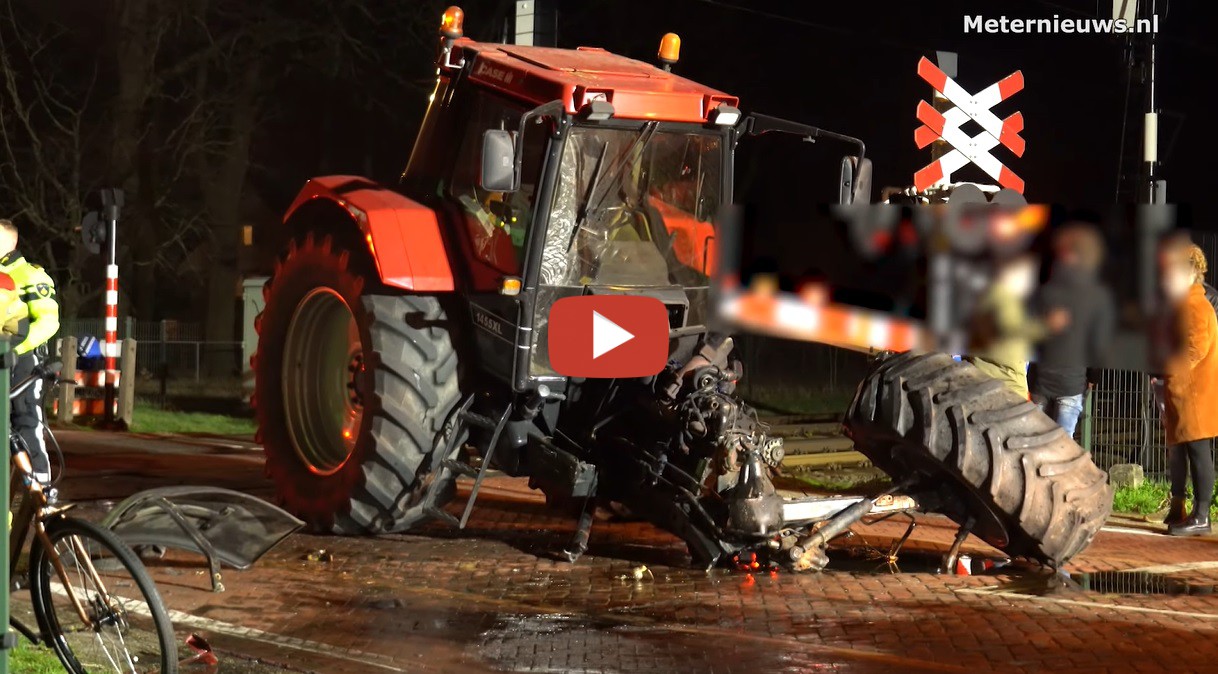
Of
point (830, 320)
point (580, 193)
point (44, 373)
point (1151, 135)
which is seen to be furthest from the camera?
point (1151, 135)

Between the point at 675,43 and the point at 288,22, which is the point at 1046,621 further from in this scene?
the point at 288,22

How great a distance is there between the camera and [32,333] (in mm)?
8367

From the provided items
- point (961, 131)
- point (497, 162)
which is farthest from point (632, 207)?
point (961, 131)

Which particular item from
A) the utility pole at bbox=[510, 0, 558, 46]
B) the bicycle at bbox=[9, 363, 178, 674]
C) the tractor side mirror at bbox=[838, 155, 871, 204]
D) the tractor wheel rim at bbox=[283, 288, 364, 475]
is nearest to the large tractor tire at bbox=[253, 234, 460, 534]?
the tractor wheel rim at bbox=[283, 288, 364, 475]

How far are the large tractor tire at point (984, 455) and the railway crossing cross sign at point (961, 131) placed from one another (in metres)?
4.18

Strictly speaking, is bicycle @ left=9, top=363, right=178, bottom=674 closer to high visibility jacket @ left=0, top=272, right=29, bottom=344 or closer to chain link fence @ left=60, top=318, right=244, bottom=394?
high visibility jacket @ left=0, top=272, right=29, bottom=344

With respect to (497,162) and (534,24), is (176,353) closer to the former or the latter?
(534,24)

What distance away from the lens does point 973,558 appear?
9.30 meters

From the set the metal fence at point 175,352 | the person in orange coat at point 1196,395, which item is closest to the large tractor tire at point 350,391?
the person in orange coat at point 1196,395

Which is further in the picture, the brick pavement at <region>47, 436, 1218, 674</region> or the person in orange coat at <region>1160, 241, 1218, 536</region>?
the person in orange coat at <region>1160, 241, 1218, 536</region>

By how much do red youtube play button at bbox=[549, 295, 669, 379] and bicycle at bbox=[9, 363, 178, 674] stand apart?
3.70 metres

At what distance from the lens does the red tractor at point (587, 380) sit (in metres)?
8.53

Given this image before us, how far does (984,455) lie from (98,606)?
4657mm

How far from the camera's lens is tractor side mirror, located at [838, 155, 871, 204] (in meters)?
9.35
